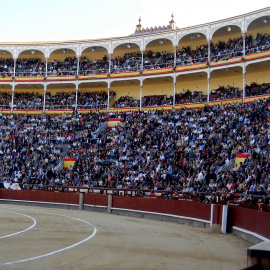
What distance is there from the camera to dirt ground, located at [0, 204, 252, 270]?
8.57 meters

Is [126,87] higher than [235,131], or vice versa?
[126,87]

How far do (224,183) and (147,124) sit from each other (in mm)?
11972

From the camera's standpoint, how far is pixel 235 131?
2339cm

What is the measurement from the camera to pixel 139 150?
27312 mm

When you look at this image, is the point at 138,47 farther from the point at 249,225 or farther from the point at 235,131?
the point at 249,225

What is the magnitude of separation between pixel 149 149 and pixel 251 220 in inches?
571

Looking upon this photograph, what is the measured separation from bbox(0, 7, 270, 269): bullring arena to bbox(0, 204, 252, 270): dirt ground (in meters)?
0.04

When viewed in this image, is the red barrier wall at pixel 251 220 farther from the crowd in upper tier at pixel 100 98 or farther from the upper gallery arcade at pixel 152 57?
the upper gallery arcade at pixel 152 57

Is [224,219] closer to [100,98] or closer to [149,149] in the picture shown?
[149,149]

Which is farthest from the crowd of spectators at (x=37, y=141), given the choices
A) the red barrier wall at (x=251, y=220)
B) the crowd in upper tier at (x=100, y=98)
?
the red barrier wall at (x=251, y=220)

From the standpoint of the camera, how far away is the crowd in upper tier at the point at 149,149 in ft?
66.8

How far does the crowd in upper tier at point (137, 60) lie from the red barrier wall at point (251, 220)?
1858 cm

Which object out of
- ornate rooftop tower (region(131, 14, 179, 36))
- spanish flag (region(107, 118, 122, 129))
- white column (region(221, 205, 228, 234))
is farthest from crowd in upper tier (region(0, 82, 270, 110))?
white column (region(221, 205, 228, 234))

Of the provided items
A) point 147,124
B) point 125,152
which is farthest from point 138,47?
point 125,152
